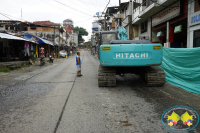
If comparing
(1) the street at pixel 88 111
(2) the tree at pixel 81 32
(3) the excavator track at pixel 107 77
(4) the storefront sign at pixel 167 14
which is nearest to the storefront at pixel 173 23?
(4) the storefront sign at pixel 167 14

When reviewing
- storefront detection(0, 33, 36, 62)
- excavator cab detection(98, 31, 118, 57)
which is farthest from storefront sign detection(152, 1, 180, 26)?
storefront detection(0, 33, 36, 62)

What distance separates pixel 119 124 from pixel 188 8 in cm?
1151

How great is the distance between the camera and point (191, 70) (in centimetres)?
673

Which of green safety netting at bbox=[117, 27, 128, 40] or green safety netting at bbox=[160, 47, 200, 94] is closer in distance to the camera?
green safety netting at bbox=[160, 47, 200, 94]

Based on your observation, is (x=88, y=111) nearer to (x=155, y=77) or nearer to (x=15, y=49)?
(x=155, y=77)

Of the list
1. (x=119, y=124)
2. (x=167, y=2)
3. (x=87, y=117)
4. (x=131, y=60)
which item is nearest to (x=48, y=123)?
(x=87, y=117)

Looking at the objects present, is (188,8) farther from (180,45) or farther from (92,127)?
(92,127)

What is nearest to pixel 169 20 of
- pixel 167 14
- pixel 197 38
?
pixel 167 14

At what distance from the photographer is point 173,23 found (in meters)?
14.5

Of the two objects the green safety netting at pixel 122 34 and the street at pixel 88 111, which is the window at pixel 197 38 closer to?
the green safety netting at pixel 122 34

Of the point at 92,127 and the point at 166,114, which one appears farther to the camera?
the point at 166,114

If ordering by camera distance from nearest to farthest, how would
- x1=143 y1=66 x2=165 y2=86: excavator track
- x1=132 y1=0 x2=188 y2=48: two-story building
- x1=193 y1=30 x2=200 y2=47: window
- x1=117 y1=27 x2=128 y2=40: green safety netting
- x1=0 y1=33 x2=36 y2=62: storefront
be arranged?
x1=143 y1=66 x2=165 y2=86: excavator track
x1=117 y1=27 x2=128 y2=40: green safety netting
x1=193 y1=30 x2=200 y2=47: window
x1=132 y1=0 x2=188 y2=48: two-story building
x1=0 y1=33 x2=36 y2=62: storefront

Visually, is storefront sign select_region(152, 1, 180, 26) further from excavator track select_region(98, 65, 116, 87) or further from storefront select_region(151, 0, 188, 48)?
excavator track select_region(98, 65, 116, 87)

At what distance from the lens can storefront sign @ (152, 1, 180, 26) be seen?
1339 cm
